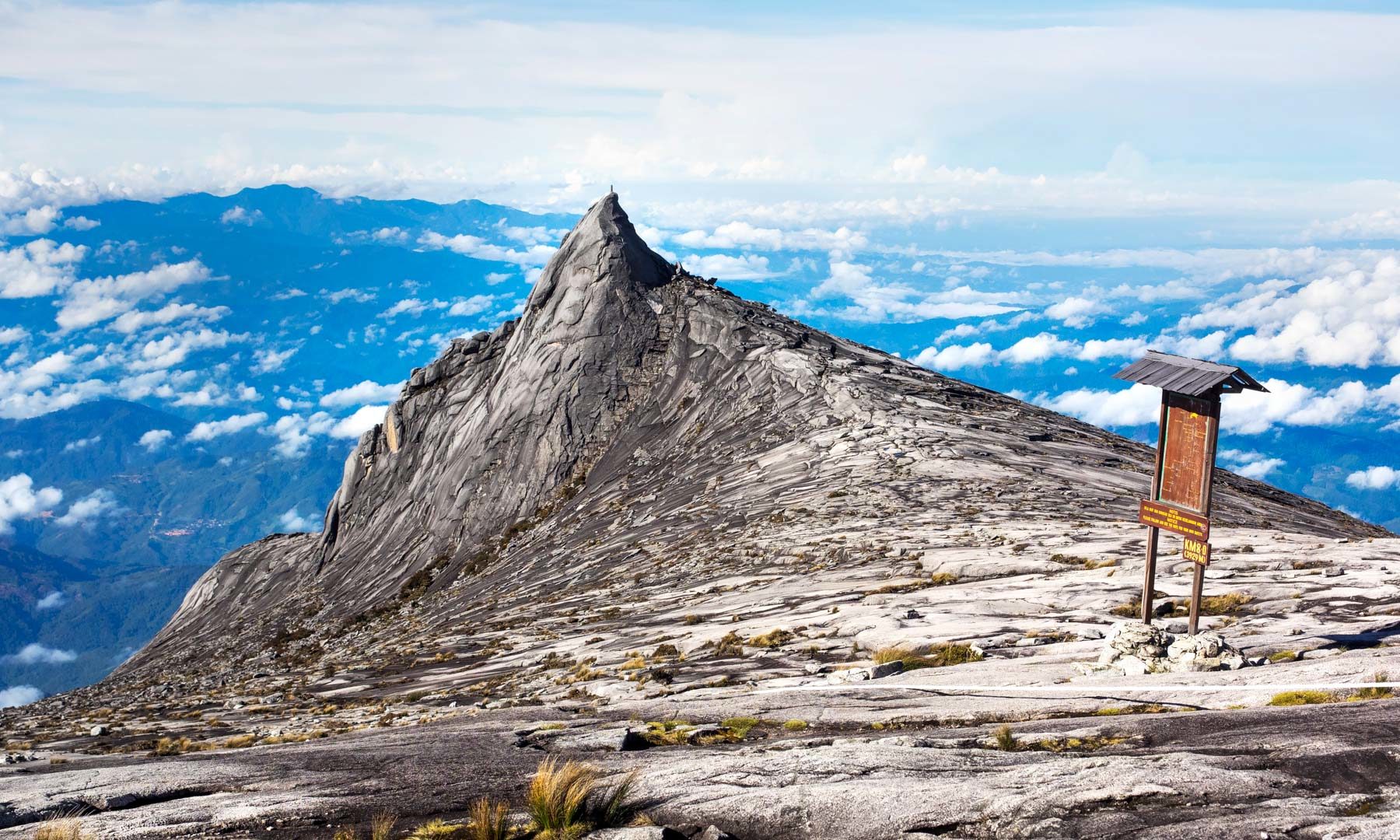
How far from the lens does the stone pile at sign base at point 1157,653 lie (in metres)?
21.4

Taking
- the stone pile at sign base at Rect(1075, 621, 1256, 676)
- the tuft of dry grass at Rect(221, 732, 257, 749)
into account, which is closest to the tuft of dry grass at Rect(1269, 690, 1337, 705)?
the stone pile at sign base at Rect(1075, 621, 1256, 676)

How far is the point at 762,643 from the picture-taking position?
29938 millimetres

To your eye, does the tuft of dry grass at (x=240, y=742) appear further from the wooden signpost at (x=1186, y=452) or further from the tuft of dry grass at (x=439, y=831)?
the wooden signpost at (x=1186, y=452)

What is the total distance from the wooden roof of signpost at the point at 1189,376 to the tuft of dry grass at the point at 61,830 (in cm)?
2328

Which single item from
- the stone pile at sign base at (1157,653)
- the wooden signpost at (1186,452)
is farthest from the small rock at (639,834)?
the wooden signpost at (1186,452)

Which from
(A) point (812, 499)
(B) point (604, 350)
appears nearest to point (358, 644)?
(A) point (812, 499)

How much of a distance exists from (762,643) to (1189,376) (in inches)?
589

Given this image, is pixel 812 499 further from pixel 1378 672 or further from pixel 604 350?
pixel 604 350

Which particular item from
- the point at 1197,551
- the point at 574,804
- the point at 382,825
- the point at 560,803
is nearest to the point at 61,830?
the point at 382,825

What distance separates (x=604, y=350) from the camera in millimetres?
84312

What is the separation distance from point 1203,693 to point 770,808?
1118cm

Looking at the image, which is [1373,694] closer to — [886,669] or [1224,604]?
[1224,604]

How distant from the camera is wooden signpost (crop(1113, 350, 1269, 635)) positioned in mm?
24125

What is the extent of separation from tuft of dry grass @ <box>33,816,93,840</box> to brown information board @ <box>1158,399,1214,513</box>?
2562cm
